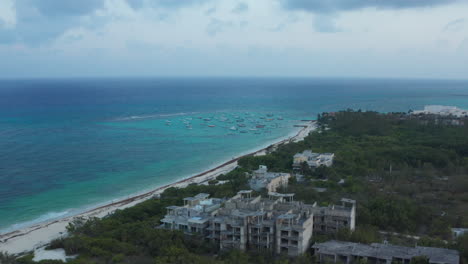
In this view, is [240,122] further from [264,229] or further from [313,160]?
[264,229]

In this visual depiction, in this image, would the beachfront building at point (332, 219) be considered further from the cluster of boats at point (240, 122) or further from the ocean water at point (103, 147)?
the cluster of boats at point (240, 122)

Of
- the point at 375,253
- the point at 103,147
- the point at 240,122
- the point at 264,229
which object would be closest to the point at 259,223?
the point at 264,229

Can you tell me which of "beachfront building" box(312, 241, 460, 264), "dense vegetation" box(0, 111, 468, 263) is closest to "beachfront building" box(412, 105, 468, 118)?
"dense vegetation" box(0, 111, 468, 263)

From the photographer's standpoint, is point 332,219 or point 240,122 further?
point 240,122

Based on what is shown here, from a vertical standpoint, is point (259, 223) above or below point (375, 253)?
above

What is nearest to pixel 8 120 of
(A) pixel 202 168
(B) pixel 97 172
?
(B) pixel 97 172

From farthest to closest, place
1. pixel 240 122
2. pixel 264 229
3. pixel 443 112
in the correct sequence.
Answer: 1. pixel 240 122
2. pixel 443 112
3. pixel 264 229

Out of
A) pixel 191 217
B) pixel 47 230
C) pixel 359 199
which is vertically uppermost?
pixel 191 217

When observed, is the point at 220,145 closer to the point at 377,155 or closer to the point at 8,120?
the point at 377,155
